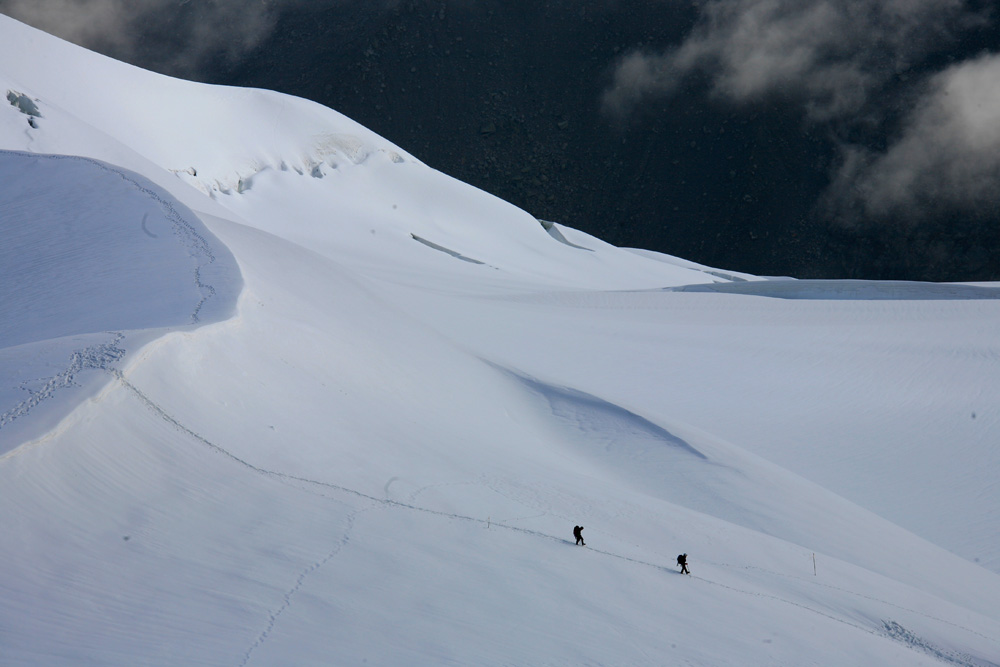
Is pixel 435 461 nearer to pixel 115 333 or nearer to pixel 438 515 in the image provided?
pixel 438 515

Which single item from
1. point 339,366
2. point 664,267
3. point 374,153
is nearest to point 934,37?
point 664,267

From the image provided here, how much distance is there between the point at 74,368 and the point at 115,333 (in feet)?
2.88

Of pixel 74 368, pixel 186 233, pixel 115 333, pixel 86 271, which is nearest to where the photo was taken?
pixel 74 368

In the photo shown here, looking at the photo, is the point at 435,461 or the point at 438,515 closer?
the point at 438,515

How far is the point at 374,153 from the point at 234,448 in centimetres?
2571

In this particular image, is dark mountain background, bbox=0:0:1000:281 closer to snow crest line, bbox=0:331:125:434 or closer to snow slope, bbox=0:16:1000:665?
snow slope, bbox=0:16:1000:665

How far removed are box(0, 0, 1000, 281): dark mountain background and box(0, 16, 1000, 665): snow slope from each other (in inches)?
1940

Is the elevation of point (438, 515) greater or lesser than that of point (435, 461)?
lesser

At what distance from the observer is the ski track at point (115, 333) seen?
5147 mm

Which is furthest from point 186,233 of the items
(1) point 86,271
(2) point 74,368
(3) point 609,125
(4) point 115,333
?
(3) point 609,125

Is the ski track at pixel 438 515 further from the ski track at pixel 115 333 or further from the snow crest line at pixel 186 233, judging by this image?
the snow crest line at pixel 186 233

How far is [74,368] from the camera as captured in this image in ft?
18.3

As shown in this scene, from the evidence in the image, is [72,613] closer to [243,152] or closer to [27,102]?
[27,102]

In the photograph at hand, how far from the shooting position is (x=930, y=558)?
30.8 ft
